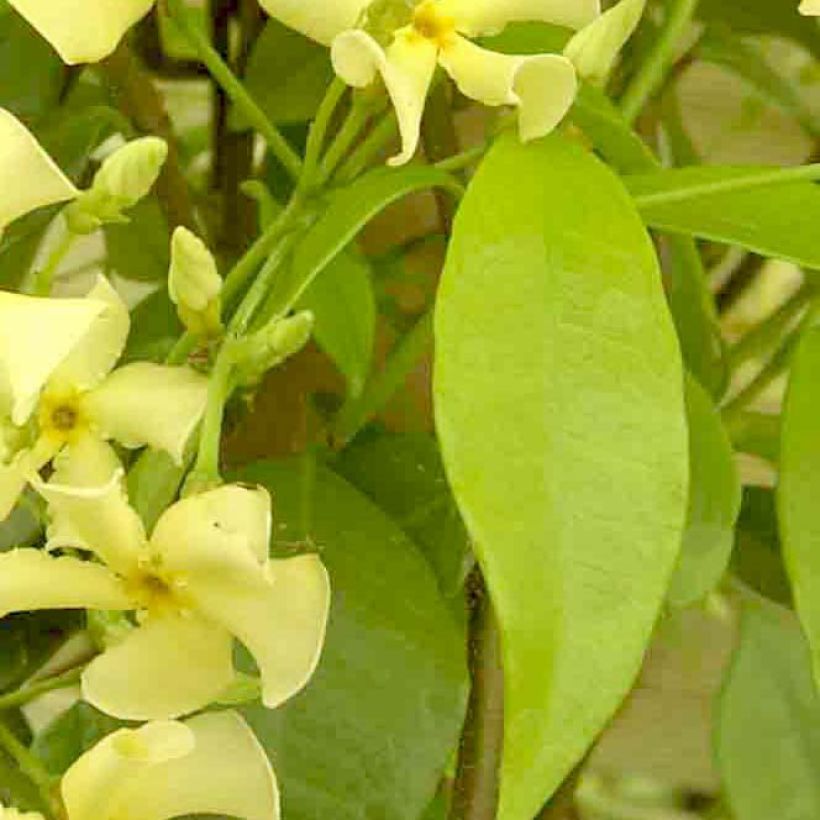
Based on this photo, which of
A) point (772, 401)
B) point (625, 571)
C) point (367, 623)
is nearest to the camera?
point (625, 571)

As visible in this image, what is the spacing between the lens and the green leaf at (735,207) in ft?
1.17

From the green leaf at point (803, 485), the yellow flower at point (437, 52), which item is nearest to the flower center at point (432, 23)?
the yellow flower at point (437, 52)

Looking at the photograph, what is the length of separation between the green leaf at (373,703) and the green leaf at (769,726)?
14 centimetres

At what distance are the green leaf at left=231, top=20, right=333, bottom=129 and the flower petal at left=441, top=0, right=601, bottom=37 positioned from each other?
0.18 metres

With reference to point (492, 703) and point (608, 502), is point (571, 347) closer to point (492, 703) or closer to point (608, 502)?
point (608, 502)

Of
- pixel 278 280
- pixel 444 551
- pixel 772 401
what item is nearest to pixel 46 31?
pixel 278 280

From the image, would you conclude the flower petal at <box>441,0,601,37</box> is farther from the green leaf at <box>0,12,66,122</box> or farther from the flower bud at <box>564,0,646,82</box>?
the green leaf at <box>0,12,66,122</box>

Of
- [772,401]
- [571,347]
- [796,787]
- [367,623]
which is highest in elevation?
[571,347]

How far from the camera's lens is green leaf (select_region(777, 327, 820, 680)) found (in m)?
0.35

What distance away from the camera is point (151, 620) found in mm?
327

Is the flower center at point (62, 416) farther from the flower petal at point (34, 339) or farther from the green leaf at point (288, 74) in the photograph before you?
the green leaf at point (288, 74)

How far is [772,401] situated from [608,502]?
620 mm

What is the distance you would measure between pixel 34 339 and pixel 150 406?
1.6 inches

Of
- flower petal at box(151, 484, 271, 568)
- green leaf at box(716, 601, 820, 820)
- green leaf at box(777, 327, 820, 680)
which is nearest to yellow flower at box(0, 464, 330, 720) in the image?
flower petal at box(151, 484, 271, 568)
